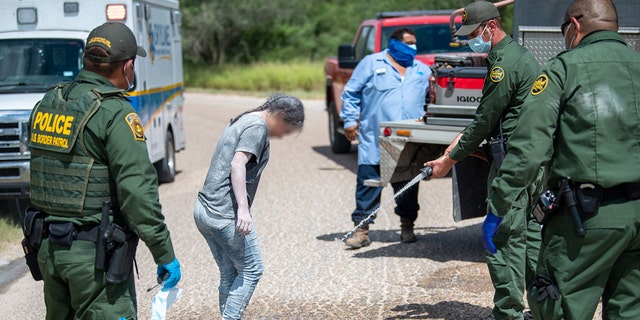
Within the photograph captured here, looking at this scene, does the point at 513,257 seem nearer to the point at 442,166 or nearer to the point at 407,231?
the point at 442,166

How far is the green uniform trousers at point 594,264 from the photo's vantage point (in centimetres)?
375

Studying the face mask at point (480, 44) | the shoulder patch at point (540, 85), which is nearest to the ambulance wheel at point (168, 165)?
the face mask at point (480, 44)

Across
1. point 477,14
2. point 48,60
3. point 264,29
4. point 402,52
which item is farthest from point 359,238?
point 264,29

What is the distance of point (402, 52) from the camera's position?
8.10 metres

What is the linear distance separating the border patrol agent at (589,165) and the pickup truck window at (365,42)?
9.52 meters

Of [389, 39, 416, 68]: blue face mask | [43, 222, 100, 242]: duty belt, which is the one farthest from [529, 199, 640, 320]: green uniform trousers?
[389, 39, 416, 68]: blue face mask

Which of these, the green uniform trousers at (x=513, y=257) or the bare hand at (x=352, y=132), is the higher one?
the bare hand at (x=352, y=132)

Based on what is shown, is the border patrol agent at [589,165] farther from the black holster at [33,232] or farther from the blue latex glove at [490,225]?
the black holster at [33,232]

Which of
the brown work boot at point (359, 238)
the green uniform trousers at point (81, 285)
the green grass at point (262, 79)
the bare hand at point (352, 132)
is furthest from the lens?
the green grass at point (262, 79)

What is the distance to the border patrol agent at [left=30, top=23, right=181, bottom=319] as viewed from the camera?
383 cm

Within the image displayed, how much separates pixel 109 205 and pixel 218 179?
120 cm

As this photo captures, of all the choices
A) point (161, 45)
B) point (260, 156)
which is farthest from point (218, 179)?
point (161, 45)

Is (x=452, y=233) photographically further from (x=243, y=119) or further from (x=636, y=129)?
(x=636, y=129)

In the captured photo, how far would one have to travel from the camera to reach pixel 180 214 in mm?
10141
